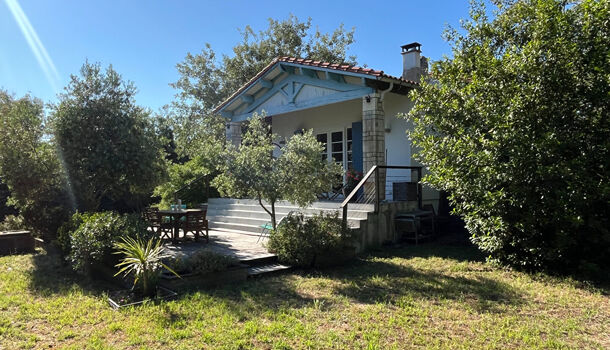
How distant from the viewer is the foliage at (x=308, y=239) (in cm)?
648

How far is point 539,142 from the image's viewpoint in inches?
214

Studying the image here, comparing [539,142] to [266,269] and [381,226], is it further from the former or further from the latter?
[266,269]

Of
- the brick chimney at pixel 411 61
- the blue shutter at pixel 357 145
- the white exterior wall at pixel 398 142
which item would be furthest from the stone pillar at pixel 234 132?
the brick chimney at pixel 411 61

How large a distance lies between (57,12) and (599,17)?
1078 centimetres

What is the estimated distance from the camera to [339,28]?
2358 cm

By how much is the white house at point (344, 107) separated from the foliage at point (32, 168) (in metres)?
5.79

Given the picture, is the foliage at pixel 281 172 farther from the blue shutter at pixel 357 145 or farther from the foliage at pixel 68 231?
the blue shutter at pixel 357 145

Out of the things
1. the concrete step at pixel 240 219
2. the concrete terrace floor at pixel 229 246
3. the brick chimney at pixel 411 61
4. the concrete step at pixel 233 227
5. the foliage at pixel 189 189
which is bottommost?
the concrete terrace floor at pixel 229 246

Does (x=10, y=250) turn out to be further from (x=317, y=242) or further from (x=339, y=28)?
(x=339, y=28)

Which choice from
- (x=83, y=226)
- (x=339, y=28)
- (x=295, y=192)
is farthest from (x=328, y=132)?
(x=339, y=28)

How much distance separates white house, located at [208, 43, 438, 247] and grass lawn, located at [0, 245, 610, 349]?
11.8 feet

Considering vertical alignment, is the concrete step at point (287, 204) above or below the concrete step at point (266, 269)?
above

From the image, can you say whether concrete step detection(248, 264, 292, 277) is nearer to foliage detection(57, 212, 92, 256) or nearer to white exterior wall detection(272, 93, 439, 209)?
foliage detection(57, 212, 92, 256)

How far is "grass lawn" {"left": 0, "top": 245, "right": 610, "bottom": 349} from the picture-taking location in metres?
3.66
